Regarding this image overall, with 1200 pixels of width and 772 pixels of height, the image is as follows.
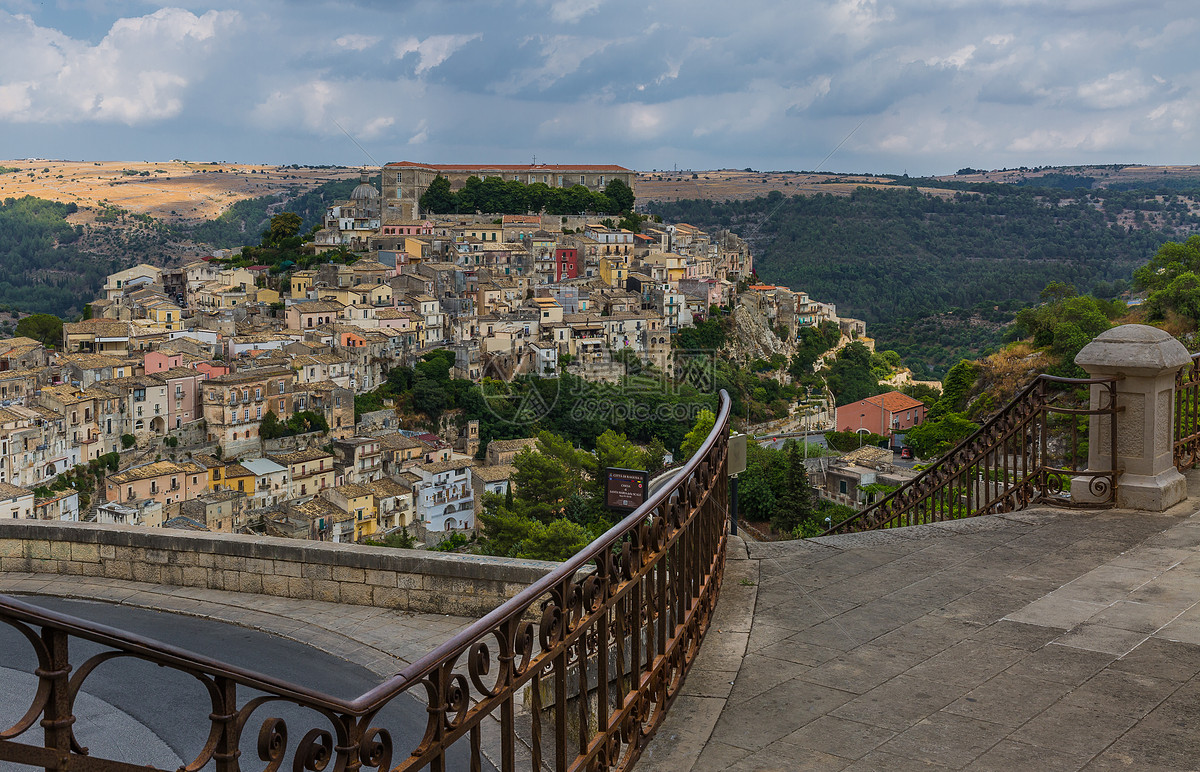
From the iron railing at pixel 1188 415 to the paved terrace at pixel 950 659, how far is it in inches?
54.4

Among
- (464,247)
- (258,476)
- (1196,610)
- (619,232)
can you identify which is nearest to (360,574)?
(1196,610)

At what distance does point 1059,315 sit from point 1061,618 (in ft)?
93.3

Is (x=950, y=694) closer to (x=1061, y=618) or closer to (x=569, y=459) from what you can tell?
(x=1061, y=618)

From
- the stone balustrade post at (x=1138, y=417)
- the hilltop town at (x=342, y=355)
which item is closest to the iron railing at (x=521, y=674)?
the stone balustrade post at (x=1138, y=417)

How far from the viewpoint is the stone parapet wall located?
5.04 m

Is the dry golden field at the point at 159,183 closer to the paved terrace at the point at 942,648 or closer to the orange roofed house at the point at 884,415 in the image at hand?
the orange roofed house at the point at 884,415

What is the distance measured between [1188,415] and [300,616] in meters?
5.22

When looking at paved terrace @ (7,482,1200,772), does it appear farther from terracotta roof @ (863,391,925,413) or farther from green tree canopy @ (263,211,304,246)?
green tree canopy @ (263,211,304,246)

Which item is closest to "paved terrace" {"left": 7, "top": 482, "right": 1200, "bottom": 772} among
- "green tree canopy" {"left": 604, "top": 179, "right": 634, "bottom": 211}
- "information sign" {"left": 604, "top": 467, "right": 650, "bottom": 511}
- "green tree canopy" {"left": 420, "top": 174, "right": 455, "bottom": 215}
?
"information sign" {"left": 604, "top": 467, "right": 650, "bottom": 511}

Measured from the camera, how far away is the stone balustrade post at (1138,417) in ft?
16.3

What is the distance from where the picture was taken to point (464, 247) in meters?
65.1

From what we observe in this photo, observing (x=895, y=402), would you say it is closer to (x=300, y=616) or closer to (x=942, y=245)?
(x=300, y=616)

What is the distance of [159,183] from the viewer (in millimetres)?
165875

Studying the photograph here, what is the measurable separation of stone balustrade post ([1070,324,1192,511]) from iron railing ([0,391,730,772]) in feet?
7.33
